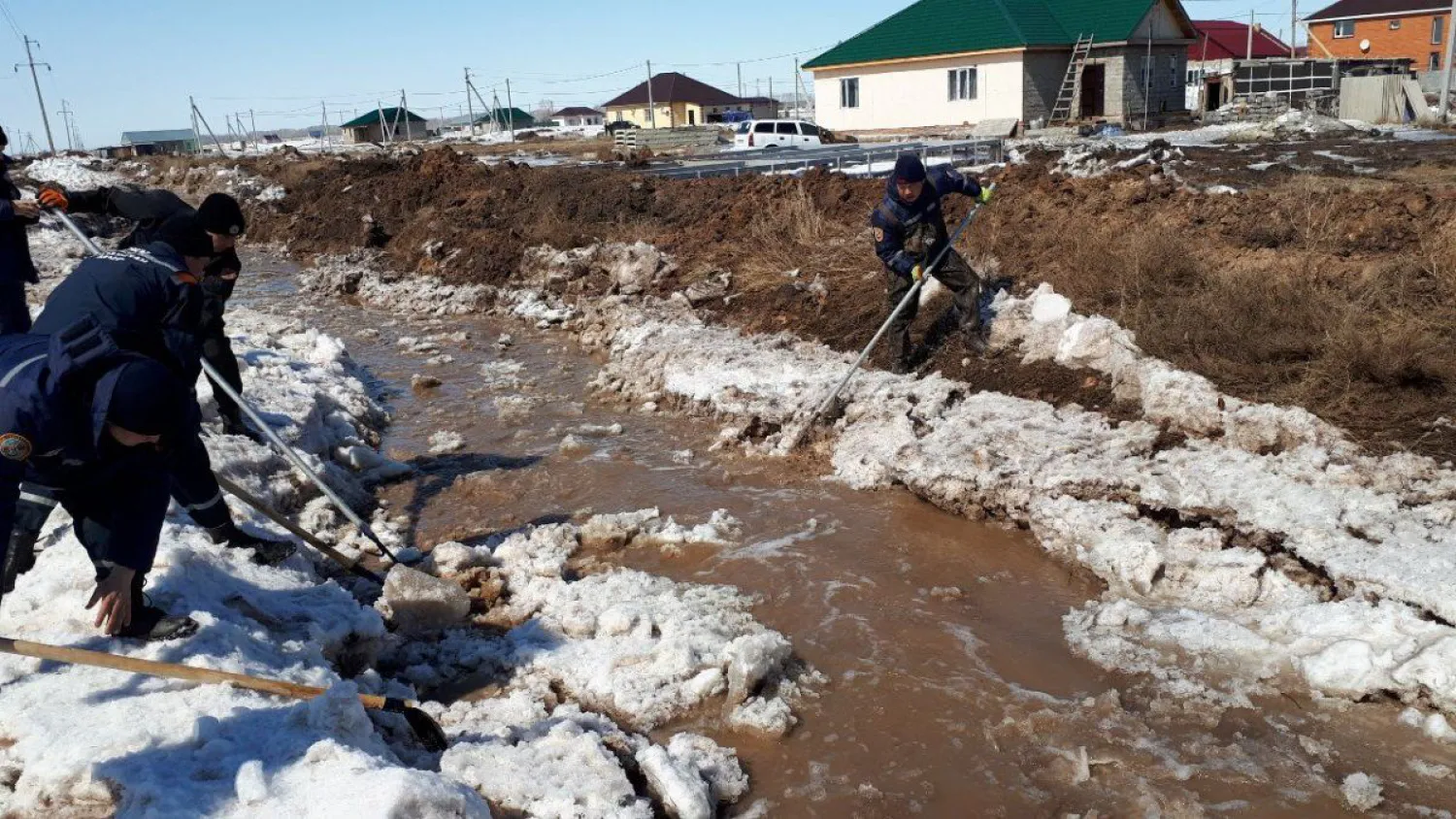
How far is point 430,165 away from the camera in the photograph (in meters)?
20.3

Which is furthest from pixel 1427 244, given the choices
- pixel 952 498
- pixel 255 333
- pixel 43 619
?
pixel 255 333

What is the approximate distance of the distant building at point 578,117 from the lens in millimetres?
76688

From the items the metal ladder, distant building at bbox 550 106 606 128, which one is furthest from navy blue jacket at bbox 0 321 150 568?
distant building at bbox 550 106 606 128

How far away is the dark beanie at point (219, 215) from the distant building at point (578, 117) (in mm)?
74079

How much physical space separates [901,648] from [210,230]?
3954 mm

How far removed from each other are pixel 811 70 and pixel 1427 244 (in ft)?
93.6

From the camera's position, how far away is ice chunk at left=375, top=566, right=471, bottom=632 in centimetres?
487

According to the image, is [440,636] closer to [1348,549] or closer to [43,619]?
[43,619]

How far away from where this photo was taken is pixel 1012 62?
28922mm

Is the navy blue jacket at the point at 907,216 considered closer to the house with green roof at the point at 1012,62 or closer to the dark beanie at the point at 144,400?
the dark beanie at the point at 144,400

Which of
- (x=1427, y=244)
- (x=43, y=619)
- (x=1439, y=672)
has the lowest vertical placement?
(x=1439, y=672)

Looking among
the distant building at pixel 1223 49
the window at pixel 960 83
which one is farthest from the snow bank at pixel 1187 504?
the distant building at pixel 1223 49

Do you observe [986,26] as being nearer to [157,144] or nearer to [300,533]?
[300,533]

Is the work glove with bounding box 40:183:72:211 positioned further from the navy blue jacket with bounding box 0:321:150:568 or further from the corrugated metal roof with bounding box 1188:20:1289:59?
the corrugated metal roof with bounding box 1188:20:1289:59
